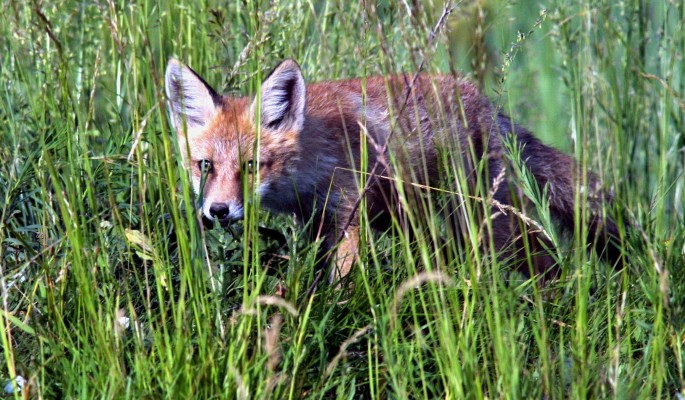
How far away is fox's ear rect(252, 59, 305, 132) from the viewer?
3711mm

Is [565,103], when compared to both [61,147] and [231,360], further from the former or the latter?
[231,360]

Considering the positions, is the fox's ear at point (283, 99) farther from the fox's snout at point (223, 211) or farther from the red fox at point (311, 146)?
the fox's snout at point (223, 211)

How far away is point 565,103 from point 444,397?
4.21 m

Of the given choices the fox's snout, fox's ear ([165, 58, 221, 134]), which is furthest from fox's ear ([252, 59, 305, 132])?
the fox's snout

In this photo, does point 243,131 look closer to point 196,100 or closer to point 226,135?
point 226,135

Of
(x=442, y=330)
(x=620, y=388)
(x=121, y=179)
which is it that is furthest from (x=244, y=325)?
(x=121, y=179)

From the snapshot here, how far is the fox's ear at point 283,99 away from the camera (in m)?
3.71

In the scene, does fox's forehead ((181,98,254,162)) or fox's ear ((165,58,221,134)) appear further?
fox's forehead ((181,98,254,162))

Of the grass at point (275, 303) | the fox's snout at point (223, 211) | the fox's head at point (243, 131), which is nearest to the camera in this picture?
the grass at point (275, 303)

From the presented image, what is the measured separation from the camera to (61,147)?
3.06m

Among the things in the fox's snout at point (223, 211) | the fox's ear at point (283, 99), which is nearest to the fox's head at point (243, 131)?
the fox's ear at point (283, 99)

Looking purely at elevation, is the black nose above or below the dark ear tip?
below

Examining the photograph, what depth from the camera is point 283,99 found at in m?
3.94

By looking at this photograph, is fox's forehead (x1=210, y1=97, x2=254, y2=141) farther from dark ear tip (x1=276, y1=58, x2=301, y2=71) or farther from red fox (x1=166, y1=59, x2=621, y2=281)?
dark ear tip (x1=276, y1=58, x2=301, y2=71)
